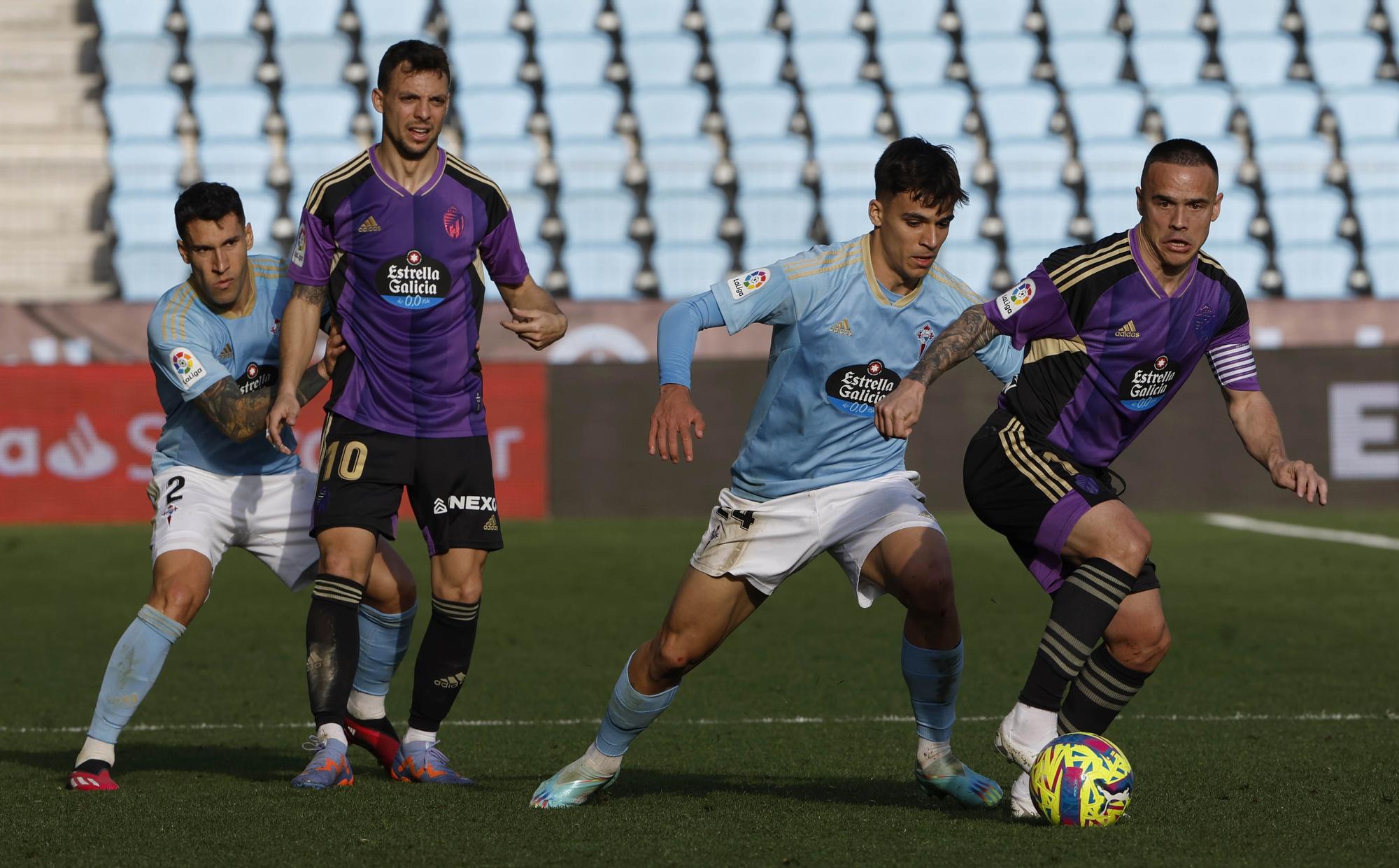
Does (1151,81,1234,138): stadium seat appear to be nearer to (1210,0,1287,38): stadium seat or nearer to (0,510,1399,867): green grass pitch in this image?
(1210,0,1287,38): stadium seat

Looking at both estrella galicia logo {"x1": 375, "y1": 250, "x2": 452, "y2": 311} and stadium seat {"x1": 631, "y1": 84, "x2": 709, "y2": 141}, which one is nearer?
estrella galicia logo {"x1": 375, "y1": 250, "x2": 452, "y2": 311}

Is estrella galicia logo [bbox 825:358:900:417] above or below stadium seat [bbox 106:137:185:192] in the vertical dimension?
below

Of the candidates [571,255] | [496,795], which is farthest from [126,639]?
[571,255]

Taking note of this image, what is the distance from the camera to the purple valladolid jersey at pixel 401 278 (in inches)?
215

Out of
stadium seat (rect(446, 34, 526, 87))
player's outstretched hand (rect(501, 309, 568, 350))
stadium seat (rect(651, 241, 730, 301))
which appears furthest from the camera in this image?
stadium seat (rect(446, 34, 526, 87))

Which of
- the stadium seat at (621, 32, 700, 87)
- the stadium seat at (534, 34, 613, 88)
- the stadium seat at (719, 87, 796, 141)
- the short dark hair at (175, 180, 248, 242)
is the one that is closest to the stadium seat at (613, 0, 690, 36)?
the stadium seat at (621, 32, 700, 87)

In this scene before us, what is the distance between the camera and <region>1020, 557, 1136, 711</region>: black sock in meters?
4.73

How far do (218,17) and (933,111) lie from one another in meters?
7.80

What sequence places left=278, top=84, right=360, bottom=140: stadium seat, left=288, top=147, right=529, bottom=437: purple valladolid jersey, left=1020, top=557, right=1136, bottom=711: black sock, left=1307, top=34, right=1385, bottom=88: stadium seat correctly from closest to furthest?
left=1020, top=557, right=1136, bottom=711: black sock < left=288, top=147, right=529, bottom=437: purple valladolid jersey < left=278, top=84, right=360, bottom=140: stadium seat < left=1307, top=34, right=1385, bottom=88: stadium seat

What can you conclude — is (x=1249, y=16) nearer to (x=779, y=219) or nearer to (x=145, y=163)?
(x=779, y=219)

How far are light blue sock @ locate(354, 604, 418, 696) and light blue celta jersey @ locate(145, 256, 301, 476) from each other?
1.98 ft

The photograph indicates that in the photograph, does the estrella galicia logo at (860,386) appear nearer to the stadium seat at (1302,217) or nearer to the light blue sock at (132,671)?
the light blue sock at (132,671)

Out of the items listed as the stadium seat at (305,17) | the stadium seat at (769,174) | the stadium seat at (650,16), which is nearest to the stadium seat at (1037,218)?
the stadium seat at (769,174)

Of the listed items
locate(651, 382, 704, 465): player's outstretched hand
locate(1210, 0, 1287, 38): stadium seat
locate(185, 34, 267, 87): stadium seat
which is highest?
locate(1210, 0, 1287, 38): stadium seat
